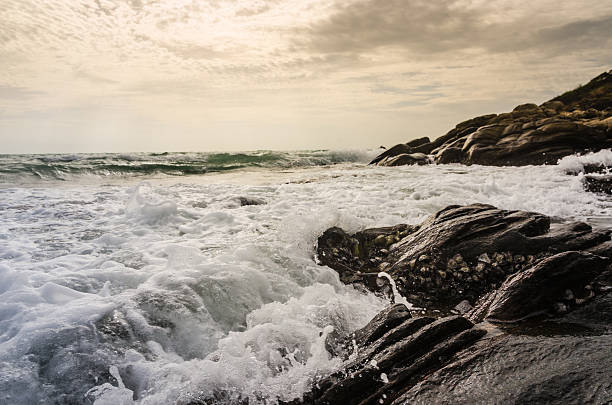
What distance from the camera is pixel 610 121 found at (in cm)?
1830

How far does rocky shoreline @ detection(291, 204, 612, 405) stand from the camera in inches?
98.9

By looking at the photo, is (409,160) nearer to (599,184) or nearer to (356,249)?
(599,184)

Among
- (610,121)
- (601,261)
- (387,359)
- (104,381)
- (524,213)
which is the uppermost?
(610,121)

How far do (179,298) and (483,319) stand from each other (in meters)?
3.35

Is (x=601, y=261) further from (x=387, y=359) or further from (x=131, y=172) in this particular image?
(x=131, y=172)

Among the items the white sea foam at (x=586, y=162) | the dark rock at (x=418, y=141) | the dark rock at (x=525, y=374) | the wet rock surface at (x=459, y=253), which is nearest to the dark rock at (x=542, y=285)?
the dark rock at (x=525, y=374)

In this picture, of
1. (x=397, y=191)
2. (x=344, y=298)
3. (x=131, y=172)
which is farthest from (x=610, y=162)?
(x=131, y=172)

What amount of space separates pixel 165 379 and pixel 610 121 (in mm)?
23481

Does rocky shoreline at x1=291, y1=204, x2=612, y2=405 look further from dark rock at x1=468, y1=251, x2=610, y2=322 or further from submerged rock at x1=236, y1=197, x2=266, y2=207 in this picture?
submerged rock at x1=236, y1=197, x2=266, y2=207

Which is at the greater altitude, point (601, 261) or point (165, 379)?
point (601, 261)

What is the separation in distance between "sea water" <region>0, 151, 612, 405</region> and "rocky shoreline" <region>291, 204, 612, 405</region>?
0.44 metres

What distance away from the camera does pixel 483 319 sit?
11.7ft

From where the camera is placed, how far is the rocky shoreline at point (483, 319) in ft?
8.24

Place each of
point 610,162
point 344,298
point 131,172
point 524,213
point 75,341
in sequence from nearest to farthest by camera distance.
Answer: point 75,341
point 344,298
point 524,213
point 610,162
point 131,172
